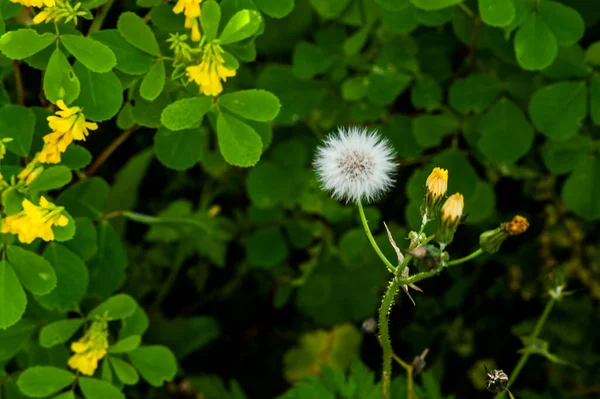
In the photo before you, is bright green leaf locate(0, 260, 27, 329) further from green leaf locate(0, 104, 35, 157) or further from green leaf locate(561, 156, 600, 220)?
green leaf locate(561, 156, 600, 220)

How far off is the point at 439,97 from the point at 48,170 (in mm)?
1159

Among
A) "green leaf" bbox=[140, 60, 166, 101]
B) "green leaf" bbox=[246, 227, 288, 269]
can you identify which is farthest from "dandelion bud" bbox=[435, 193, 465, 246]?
"green leaf" bbox=[246, 227, 288, 269]

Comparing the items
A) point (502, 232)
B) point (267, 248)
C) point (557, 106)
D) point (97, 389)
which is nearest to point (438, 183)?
point (502, 232)

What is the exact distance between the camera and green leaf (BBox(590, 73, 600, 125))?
1932 millimetres

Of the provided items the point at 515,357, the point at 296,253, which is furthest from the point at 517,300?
the point at 296,253

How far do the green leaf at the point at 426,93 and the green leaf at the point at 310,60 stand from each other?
279mm

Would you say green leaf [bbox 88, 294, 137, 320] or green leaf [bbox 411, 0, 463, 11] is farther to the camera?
green leaf [bbox 88, 294, 137, 320]

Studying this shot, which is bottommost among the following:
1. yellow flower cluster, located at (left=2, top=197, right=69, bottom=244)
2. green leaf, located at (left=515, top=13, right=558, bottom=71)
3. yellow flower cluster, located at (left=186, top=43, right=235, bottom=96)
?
yellow flower cluster, located at (left=2, top=197, right=69, bottom=244)

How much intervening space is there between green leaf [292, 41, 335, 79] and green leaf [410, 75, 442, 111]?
0.28 m

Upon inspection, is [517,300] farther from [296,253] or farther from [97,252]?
[97,252]

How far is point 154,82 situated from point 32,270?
47cm

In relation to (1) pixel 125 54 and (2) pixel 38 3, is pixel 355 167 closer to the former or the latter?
(1) pixel 125 54

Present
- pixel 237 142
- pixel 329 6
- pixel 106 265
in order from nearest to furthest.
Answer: pixel 237 142
pixel 106 265
pixel 329 6

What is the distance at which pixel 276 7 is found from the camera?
1.64 meters
